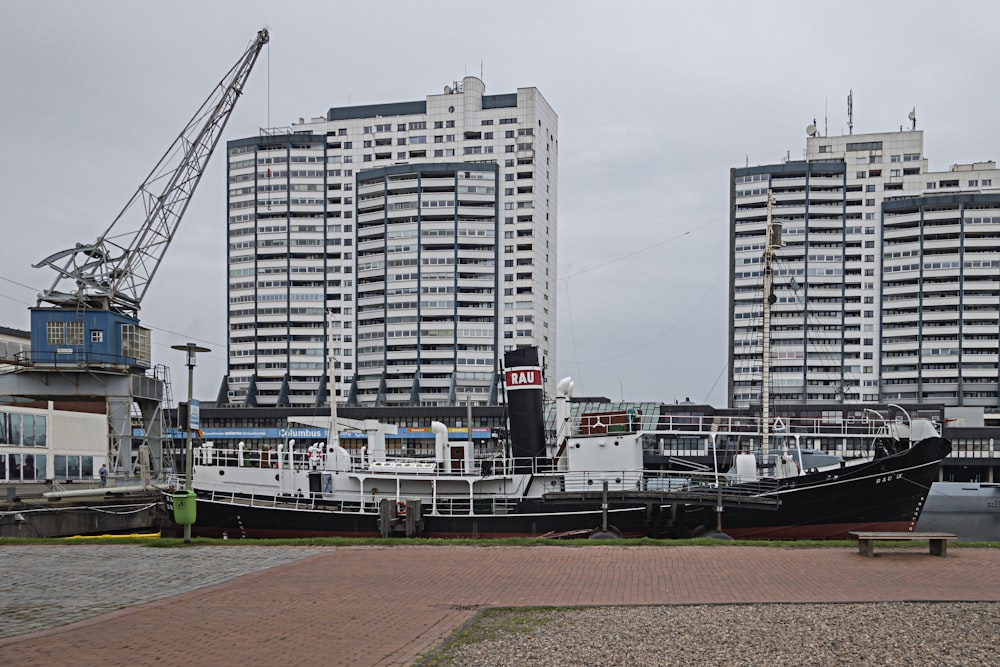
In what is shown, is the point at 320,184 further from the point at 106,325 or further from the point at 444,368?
the point at 106,325

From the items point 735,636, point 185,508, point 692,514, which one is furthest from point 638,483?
point 735,636

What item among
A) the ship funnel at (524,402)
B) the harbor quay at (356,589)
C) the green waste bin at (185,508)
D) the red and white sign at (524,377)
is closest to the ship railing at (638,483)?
the ship funnel at (524,402)

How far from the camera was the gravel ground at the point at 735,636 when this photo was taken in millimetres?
9578

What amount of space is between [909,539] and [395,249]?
10339 centimetres

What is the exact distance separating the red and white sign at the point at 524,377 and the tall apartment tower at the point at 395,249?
78.4 meters

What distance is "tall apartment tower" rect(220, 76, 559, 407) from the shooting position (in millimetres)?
115125

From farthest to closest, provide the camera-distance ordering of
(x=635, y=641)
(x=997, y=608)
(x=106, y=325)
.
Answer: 1. (x=106, y=325)
2. (x=997, y=608)
3. (x=635, y=641)

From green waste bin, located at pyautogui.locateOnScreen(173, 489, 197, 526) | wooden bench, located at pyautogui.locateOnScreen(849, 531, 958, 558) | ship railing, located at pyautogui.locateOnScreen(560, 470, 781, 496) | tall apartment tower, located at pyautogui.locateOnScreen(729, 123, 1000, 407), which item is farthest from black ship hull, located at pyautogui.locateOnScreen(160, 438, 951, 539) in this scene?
tall apartment tower, located at pyautogui.locateOnScreen(729, 123, 1000, 407)

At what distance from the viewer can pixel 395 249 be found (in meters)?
118

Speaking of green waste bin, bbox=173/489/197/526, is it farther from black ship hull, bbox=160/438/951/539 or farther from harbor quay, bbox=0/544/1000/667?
black ship hull, bbox=160/438/951/539

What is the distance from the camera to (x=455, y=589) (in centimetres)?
1425

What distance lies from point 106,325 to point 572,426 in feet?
85.1

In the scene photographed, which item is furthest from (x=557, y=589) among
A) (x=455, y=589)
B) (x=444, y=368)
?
(x=444, y=368)

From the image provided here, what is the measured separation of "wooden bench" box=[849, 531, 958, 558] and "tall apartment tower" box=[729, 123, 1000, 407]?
101 m
